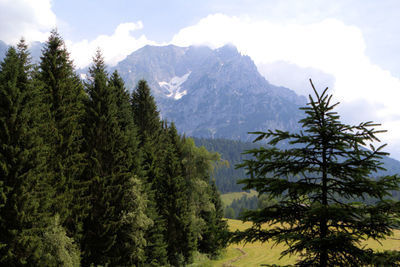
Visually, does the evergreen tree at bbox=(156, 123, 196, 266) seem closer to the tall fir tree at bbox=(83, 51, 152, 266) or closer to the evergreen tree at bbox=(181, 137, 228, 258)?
the evergreen tree at bbox=(181, 137, 228, 258)

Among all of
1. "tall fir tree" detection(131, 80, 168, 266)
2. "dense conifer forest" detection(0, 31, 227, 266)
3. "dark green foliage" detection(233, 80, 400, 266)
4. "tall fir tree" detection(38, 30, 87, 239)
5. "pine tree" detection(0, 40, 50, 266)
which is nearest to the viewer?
"dark green foliage" detection(233, 80, 400, 266)

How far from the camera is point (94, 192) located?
96.5ft

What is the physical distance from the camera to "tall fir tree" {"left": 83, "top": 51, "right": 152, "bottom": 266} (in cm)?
2873

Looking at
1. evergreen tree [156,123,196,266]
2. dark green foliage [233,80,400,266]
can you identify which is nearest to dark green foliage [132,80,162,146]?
evergreen tree [156,123,196,266]

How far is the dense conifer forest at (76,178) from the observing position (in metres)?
19.8

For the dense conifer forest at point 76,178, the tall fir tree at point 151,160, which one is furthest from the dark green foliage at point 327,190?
the tall fir tree at point 151,160

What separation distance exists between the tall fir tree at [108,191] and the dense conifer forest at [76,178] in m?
0.10

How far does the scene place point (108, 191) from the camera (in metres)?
29.8

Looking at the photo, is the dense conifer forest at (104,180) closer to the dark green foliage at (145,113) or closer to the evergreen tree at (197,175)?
the dark green foliage at (145,113)

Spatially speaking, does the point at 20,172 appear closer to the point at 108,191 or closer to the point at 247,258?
the point at 108,191

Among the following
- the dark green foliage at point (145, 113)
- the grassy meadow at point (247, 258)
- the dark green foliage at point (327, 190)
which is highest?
the dark green foliage at point (145, 113)

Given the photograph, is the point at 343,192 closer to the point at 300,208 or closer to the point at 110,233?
the point at 300,208

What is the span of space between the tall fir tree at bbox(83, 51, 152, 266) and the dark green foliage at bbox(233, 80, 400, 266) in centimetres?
2376

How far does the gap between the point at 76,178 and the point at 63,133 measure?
4.88 meters
